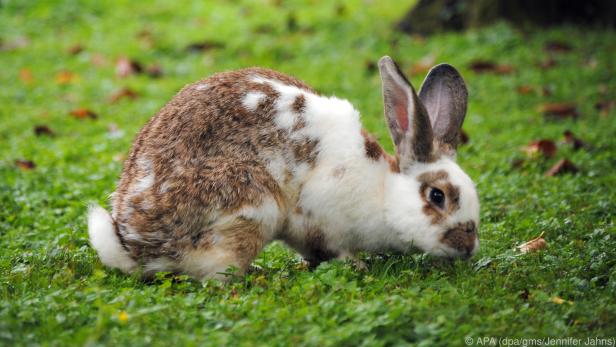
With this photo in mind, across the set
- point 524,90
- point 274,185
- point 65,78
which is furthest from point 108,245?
point 65,78

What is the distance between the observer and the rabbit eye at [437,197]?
500 centimetres

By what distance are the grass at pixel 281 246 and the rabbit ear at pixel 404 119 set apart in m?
0.70

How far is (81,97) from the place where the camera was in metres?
10.5

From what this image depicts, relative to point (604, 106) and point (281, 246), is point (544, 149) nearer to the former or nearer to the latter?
point (604, 106)

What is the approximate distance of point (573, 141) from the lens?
26.0 feet

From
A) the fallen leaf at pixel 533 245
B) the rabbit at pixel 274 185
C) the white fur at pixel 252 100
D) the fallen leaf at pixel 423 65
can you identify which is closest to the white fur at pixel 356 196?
the rabbit at pixel 274 185

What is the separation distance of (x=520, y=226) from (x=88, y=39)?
32.3 ft

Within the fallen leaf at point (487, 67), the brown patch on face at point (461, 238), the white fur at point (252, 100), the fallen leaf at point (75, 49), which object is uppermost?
the fallen leaf at point (75, 49)

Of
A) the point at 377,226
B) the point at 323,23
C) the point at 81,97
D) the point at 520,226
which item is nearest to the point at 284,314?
the point at 377,226

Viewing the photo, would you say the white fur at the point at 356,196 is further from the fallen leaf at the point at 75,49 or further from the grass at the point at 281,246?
the fallen leaf at the point at 75,49

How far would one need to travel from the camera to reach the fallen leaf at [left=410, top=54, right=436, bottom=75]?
11031 mm

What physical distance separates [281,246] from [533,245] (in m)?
1.89

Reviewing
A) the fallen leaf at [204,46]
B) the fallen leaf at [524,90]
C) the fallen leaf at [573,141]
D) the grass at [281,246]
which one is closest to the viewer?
the grass at [281,246]

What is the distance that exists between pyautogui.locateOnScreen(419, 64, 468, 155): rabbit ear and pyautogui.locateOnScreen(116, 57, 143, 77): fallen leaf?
721 cm
